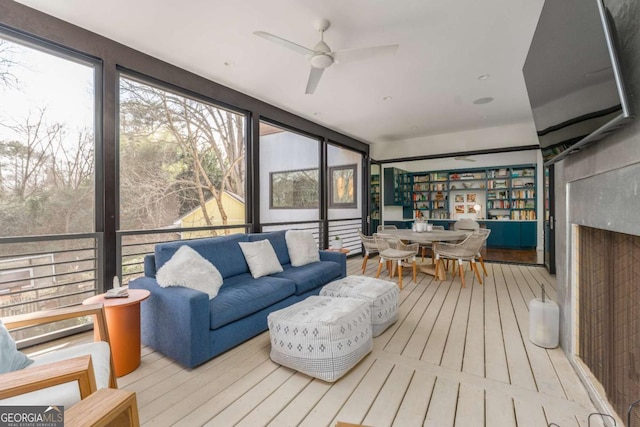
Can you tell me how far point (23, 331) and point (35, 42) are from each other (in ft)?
7.99

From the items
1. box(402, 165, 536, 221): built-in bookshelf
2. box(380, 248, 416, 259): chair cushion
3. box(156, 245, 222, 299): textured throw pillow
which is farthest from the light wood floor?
box(402, 165, 536, 221): built-in bookshelf

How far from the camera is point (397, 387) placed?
73.5 inches

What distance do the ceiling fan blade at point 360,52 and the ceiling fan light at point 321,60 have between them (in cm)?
5

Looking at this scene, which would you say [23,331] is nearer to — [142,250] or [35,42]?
[142,250]

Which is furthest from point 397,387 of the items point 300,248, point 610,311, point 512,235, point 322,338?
point 512,235

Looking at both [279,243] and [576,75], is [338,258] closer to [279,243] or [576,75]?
[279,243]

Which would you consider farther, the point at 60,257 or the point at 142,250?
the point at 142,250

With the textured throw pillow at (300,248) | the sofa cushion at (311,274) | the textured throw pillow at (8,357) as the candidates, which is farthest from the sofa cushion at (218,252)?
the textured throw pillow at (8,357)

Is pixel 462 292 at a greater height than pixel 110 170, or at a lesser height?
lesser

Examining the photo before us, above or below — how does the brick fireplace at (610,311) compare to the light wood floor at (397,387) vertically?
above

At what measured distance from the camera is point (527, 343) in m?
2.47

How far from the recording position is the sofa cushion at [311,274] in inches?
123

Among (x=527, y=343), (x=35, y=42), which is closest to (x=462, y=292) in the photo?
(x=527, y=343)

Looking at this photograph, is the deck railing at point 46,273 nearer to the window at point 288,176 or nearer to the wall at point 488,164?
the window at point 288,176
